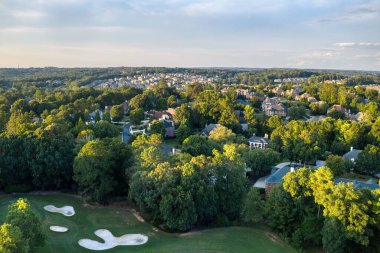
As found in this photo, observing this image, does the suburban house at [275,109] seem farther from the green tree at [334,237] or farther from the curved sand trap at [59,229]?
the curved sand trap at [59,229]

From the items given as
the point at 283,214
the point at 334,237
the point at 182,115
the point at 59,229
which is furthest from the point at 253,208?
the point at 182,115

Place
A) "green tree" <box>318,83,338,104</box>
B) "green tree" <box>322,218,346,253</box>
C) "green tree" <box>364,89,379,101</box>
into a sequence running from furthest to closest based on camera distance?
"green tree" <box>364,89,379,101</box>, "green tree" <box>318,83,338,104</box>, "green tree" <box>322,218,346,253</box>

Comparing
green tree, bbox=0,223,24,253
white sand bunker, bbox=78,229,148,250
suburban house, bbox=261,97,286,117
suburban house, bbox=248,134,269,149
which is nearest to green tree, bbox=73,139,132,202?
white sand bunker, bbox=78,229,148,250

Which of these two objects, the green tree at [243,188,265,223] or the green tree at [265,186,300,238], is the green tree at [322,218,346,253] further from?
the green tree at [243,188,265,223]

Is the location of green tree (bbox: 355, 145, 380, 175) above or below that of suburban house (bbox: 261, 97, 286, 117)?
below

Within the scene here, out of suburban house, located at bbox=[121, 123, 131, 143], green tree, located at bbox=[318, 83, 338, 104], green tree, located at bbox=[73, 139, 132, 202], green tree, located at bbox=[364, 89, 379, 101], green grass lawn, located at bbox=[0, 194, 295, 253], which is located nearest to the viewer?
green grass lawn, located at bbox=[0, 194, 295, 253]

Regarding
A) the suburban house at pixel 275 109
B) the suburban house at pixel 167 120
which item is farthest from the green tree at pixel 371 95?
the suburban house at pixel 167 120
